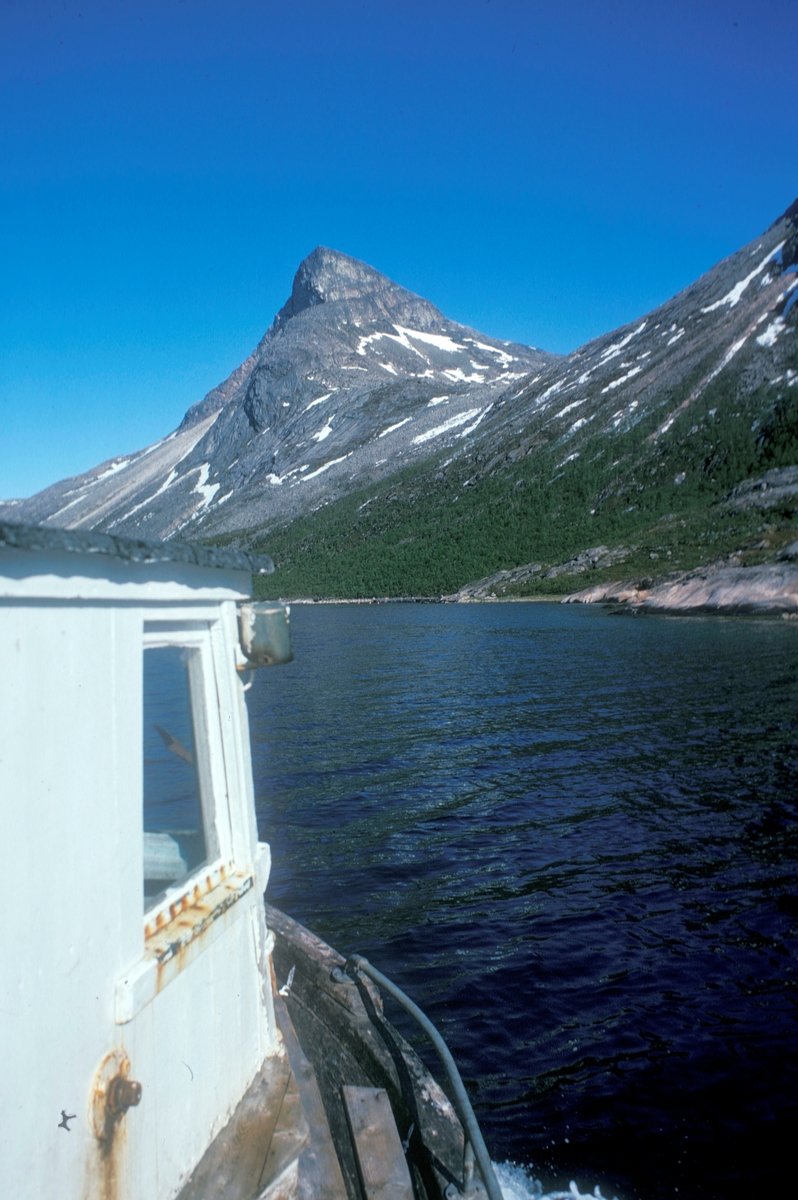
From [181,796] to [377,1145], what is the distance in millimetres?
2247

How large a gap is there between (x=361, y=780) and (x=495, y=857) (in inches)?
194

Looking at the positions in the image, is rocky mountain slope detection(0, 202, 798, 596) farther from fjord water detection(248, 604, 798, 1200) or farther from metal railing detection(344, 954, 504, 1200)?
metal railing detection(344, 954, 504, 1200)

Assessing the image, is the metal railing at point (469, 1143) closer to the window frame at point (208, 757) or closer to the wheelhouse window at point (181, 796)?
the window frame at point (208, 757)

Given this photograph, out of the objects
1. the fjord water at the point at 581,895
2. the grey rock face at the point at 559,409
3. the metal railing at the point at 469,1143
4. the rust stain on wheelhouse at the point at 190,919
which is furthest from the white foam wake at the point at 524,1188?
the grey rock face at the point at 559,409

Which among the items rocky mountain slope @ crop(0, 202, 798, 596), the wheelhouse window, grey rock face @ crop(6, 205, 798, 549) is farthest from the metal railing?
grey rock face @ crop(6, 205, 798, 549)

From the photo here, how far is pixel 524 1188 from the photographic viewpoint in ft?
18.3

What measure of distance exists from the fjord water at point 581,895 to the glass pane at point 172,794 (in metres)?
4.29

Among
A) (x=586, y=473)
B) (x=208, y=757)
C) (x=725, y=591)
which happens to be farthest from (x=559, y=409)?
(x=208, y=757)

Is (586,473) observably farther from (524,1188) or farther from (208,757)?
(208,757)

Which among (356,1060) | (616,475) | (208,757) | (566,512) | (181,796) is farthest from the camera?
(616,475)

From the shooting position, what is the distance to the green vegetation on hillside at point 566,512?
2594 inches

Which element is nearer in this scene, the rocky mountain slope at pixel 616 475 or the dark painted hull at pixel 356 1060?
the dark painted hull at pixel 356 1060

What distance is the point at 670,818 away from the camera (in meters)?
12.6

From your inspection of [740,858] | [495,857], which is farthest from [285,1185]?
[740,858]
